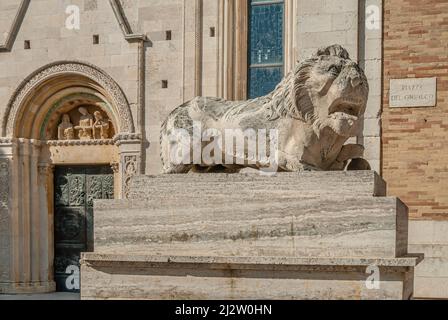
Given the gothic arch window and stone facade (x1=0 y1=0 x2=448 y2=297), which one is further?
the gothic arch window

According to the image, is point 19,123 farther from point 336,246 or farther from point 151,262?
point 336,246

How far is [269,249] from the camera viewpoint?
465 centimetres

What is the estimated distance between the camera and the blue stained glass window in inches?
406

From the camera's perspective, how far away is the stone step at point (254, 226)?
448 centimetres

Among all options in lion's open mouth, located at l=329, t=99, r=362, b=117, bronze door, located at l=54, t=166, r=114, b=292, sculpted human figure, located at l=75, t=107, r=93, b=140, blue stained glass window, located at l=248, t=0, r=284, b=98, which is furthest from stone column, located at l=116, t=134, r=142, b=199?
lion's open mouth, located at l=329, t=99, r=362, b=117

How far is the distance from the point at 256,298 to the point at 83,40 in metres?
7.33

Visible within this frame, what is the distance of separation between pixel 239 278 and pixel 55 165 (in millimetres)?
7622

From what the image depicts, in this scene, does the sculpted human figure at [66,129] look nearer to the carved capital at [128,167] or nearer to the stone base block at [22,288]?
the carved capital at [128,167]

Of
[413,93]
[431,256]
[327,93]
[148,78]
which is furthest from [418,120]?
[327,93]

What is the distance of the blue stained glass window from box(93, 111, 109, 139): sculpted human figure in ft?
8.24

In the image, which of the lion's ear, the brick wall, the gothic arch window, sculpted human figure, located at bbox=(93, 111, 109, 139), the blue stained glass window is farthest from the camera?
sculpted human figure, located at bbox=(93, 111, 109, 139)

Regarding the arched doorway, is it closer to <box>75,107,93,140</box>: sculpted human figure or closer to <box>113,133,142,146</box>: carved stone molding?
<box>75,107,93,140</box>: sculpted human figure

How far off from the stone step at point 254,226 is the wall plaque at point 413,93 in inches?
171

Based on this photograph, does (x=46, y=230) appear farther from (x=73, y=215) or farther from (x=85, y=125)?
(x=85, y=125)
